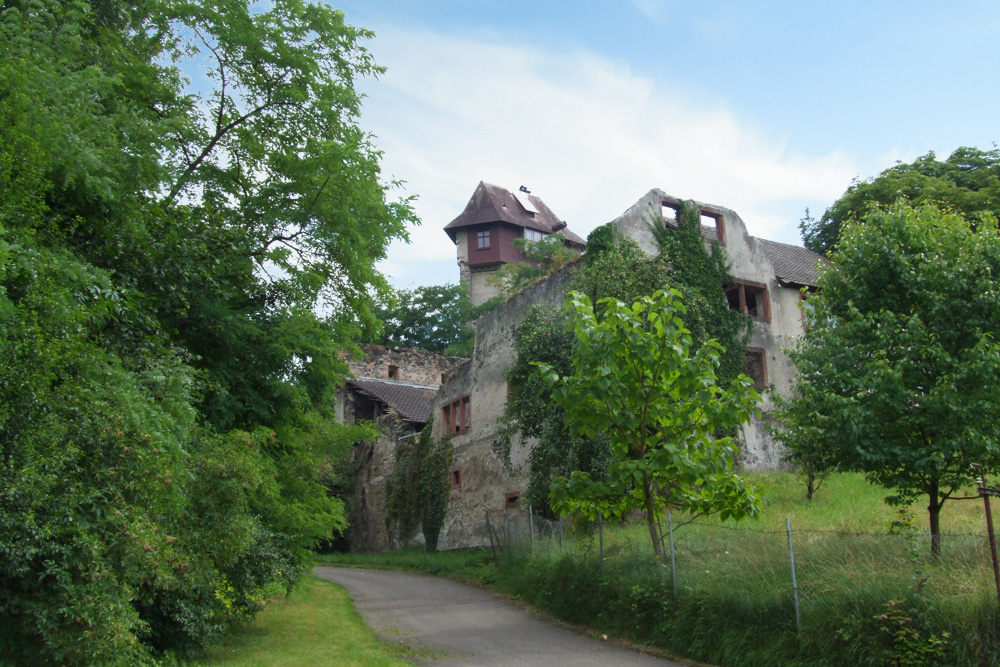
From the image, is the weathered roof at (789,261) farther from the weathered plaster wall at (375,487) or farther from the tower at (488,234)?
the tower at (488,234)

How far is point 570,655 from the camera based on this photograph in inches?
418

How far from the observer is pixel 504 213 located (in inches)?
2084

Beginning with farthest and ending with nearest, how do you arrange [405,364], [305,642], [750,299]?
[405,364], [750,299], [305,642]

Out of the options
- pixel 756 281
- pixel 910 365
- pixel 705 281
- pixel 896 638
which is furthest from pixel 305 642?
pixel 756 281

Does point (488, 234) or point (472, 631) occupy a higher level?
point (488, 234)

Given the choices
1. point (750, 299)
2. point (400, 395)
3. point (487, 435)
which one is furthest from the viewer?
point (400, 395)

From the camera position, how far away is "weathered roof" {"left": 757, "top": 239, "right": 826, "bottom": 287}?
79.2 feet

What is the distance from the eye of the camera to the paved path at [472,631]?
10438 millimetres

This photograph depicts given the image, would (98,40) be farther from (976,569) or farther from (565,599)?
(976,569)

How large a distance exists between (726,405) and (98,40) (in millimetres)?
12546

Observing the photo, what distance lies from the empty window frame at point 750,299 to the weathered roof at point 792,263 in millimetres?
859

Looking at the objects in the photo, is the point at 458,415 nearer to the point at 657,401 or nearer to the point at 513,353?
the point at 513,353

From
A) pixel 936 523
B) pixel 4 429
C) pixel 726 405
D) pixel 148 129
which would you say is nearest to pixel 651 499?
pixel 726 405

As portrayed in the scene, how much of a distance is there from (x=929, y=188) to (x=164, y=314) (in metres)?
25.9
